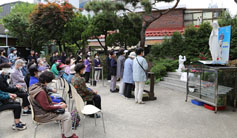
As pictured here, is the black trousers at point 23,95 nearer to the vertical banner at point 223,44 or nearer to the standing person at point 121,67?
the standing person at point 121,67

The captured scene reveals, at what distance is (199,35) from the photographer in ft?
34.4

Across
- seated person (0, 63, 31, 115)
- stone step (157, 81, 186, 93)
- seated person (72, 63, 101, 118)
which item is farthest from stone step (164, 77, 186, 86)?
seated person (0, 63, 31, 115)

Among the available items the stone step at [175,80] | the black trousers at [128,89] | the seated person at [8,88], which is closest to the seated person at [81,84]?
the seated person at [8,88]

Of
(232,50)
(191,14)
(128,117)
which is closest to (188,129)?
(128,117)

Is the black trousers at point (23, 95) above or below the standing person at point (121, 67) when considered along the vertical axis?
below

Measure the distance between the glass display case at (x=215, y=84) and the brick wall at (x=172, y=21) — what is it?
10910 mm

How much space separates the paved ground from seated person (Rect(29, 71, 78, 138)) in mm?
583

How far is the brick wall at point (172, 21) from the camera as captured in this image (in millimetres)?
15492

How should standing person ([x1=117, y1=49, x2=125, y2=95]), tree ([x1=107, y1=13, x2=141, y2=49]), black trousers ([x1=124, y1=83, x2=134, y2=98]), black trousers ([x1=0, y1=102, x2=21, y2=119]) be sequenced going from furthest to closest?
tree ([x1=107, y1=13, x2=141, y2=49]) < standing person ([x1=117, y1=49, x2=125, y2=95]) < black trousers ([x1=124, y1=83, x2=134, y2=98]) < black trousers ([x1=0, y1=102, x2=21, y2=119])

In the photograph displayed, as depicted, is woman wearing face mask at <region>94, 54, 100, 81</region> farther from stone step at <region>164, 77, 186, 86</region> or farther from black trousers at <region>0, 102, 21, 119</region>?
black trousers at <region>0, 102, 21, 119</region>

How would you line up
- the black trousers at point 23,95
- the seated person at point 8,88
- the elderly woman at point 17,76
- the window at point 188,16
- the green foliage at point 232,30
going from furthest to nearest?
the window at point 188,16, the green foliage at point 232,30, the elderly woman at point 17,76, the black trousers at point 23,95, the seated person at point 8,88

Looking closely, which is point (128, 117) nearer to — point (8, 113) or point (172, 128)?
point (172, 128)

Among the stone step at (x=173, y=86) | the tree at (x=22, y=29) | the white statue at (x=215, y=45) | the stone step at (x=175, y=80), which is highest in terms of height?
the tree at (x=22, y=29)

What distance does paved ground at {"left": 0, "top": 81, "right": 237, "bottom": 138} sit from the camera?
363 cm
